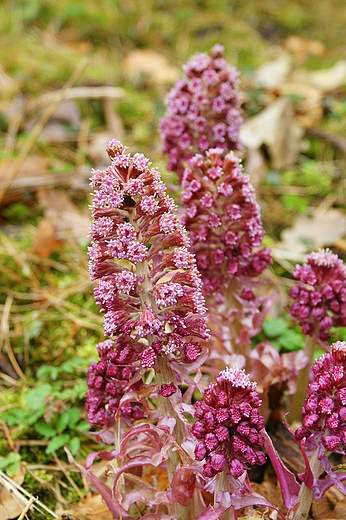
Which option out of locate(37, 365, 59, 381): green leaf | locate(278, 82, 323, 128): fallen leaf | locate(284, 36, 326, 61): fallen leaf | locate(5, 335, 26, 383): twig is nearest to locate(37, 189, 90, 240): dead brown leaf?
locate(5, 335, 26, 383): twig

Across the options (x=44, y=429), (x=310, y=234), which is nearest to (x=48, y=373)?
(x=44, y=429)

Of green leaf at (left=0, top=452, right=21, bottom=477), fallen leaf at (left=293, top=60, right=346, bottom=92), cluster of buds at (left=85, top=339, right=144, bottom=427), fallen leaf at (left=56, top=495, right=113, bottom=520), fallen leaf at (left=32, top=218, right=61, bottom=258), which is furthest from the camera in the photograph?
fallen leaf at (left=293, top=60, right=346, bottom=92)

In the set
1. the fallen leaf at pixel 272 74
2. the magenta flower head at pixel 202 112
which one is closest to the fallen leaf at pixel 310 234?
the magenta flower head at pixel 202 112

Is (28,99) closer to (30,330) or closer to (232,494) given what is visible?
(30,330)

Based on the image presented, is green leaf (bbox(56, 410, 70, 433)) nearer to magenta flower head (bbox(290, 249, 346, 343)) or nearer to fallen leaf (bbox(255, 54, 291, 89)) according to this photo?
magenta flower head (bbox(290, 249, 346, 343))

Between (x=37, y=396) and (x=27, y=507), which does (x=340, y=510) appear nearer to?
(x=27, y=507)

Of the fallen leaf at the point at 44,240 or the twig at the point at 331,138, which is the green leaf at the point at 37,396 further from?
the twig at the point at 331,138
